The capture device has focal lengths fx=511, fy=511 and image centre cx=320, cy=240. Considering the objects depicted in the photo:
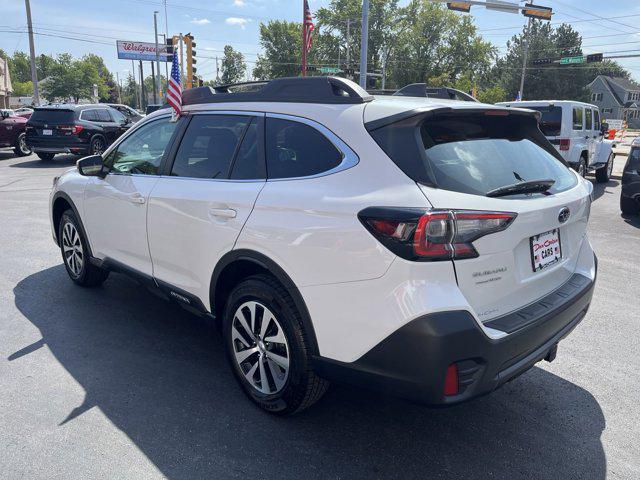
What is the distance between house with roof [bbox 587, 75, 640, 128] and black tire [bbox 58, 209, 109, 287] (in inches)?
3592

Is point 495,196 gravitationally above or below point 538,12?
below

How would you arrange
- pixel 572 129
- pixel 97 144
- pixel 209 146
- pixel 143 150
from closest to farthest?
pixel 209 146
pixel 143 150
pixel 572 129
pixel 97 144

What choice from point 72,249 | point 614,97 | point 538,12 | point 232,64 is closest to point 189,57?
point 538,12

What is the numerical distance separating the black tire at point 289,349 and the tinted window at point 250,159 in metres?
0.62

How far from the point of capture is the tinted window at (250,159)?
3.02m

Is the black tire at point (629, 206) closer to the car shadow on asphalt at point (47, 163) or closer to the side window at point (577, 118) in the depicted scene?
the side window at point (577, 118)

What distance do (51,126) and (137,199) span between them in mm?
14303

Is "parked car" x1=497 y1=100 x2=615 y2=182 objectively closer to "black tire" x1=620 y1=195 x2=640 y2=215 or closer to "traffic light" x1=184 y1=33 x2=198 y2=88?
"black tire" x1=620 y1=195 x2=640 y2=215

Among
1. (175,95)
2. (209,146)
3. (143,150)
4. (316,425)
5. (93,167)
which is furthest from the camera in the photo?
(93,167)

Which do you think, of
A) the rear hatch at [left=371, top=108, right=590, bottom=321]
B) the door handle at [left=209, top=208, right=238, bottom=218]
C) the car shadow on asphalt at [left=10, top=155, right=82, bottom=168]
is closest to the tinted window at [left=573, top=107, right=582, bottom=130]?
the rear hatch at [left=371, top=108, right=590, bottom=321]

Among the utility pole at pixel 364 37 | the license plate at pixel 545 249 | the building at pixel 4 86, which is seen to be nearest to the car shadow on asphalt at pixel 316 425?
the license plate at pixel 545 249

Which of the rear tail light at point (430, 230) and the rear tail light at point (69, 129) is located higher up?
the rear tail light at point (430, 230)

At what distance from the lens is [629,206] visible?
905 centimetres

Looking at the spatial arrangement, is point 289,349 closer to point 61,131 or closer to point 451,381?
point 451,381
